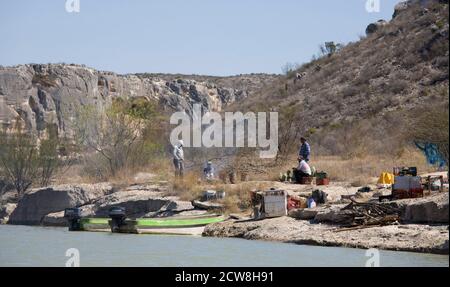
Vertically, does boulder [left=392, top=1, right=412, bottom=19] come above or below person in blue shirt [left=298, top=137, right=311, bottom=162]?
above

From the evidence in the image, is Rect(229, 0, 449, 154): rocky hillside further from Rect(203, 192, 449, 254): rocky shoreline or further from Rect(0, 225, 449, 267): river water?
Rect(0, 225, 449, 267): river water

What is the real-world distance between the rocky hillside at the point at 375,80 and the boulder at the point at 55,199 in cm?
1346

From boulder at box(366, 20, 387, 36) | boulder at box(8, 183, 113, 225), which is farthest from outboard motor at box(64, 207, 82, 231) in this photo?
boulder at box(366, 20, 387, 36)

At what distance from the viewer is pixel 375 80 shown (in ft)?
188

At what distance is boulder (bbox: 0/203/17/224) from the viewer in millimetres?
40362

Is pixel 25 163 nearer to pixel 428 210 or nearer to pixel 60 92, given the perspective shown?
pixel 428 210

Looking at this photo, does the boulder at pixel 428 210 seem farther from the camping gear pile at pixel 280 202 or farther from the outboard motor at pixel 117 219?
the outboard motor at pixel 117 219

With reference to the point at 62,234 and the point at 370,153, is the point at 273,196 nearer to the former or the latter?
the point at 62,234

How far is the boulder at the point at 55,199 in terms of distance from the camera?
35.6 metres

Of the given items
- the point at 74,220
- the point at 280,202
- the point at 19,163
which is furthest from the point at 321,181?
the point at 19,163

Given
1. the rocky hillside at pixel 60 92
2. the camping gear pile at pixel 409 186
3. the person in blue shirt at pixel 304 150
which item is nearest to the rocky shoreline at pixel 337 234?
the camping gear pile at pixel 409 186

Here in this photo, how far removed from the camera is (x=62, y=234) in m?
28.5

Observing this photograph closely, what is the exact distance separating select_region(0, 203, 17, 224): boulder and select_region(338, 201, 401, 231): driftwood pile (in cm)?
2039
